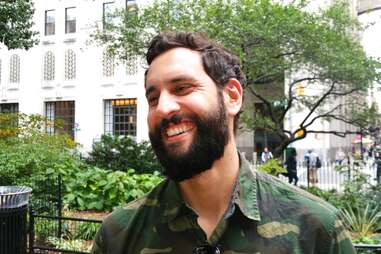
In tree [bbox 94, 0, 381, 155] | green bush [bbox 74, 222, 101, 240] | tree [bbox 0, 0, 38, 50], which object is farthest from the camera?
tree [bbox 94, 0, 381, 155]

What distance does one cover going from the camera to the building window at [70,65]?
39969 millimetres

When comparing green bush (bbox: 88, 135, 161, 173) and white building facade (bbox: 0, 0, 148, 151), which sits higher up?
white building facade (bbox: 0, 0, 148, 151)

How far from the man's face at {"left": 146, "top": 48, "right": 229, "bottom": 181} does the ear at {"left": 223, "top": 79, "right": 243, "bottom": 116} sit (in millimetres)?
54

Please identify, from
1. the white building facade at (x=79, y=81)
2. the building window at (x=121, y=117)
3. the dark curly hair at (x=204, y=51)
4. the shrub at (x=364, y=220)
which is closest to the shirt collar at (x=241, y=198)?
the dark curly hair at (x=204, y=51)

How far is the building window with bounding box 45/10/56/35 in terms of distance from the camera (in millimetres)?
40750

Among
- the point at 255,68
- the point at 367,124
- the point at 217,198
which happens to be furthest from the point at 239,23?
the point at 217,198

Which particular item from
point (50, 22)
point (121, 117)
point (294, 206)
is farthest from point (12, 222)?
point (50, 22)

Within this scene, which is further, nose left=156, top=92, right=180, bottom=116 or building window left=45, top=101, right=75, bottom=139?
building window left=45, top=101, right=75, bottom=139

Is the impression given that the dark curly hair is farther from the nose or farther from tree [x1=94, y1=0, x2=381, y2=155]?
tree [x1=94, y1=0, x2=381, y2=155]

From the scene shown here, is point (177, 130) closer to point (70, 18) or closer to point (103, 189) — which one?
point (103, 189)

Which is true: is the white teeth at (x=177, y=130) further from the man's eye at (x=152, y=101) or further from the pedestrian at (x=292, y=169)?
the pedestrian at (x=292, y=169)

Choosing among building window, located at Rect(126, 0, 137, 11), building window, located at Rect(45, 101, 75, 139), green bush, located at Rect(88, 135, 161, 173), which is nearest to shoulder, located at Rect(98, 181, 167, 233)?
green bush, located at Rect(88, 135, 161, 173)

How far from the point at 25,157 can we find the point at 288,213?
10453 mm

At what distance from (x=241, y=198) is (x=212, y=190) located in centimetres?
11
